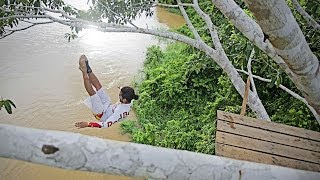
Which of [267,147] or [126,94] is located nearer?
[267,147]

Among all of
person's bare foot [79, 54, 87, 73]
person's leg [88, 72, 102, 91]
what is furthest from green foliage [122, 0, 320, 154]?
person's bare foot [79, 54, 87, 73]

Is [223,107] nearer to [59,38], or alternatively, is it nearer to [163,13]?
[59,38]

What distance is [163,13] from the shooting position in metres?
11.7

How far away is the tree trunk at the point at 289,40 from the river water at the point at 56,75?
13.4ft

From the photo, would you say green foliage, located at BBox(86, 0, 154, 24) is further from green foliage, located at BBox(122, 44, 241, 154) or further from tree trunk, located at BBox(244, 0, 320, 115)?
tree trunk, located at BBox(244, 0, 320, 115)

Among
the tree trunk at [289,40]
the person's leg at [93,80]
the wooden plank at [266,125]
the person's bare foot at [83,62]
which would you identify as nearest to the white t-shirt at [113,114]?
the person's leg at [93,80]

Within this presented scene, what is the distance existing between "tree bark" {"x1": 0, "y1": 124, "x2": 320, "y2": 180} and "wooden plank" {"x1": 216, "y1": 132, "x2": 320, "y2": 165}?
1.93 ft

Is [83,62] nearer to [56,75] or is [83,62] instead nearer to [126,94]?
[126,94]

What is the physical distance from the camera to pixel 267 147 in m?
2.11

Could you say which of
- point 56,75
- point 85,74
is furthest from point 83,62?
point 56,75

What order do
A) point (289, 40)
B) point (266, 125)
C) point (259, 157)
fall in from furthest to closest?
point (266, 125), point (259, 157), point (289, 40)

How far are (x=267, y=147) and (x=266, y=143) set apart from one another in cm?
2

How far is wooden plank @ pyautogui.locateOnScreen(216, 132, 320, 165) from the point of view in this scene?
2082mm

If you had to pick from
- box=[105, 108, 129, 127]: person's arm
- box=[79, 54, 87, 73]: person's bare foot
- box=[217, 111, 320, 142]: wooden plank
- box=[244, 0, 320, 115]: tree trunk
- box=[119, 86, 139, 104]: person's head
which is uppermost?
box=[244, 0, 320, 115]: tree trunk
